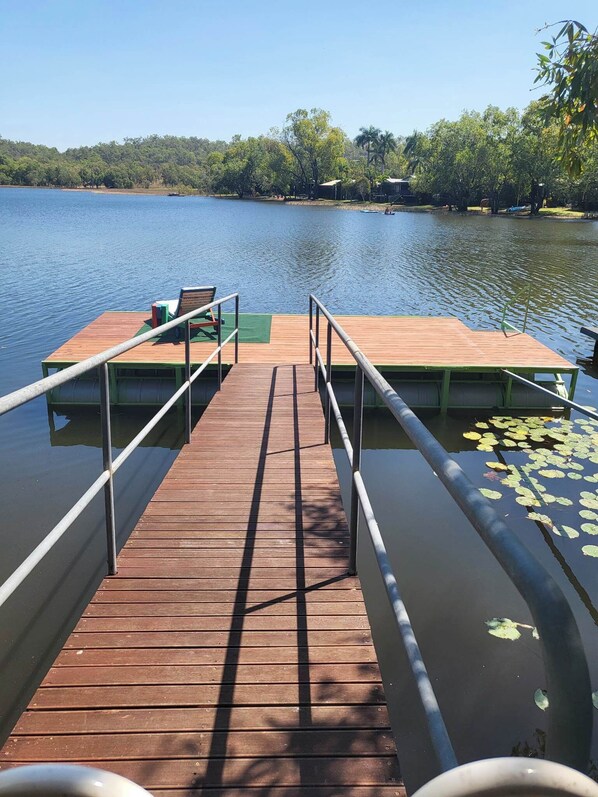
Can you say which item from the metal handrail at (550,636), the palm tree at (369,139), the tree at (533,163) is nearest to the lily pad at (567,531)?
the metal handrail at (550,636)

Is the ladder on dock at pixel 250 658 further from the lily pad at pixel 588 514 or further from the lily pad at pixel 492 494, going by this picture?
the lily pad at pixel 588 514

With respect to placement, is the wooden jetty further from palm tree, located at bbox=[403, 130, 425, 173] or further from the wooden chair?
palm tree, located at bbox=[403, 130, 425, 173]

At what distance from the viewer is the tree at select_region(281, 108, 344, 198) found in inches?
3420

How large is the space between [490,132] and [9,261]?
5507 centimetres

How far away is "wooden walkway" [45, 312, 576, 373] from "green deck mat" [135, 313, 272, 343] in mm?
168

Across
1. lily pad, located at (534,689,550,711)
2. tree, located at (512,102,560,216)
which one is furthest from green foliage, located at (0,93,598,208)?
lily pad, located at (534,689,550,711)

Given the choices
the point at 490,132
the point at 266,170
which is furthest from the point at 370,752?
the point at 266,170

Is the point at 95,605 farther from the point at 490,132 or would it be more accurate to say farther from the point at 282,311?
the point at 490,132

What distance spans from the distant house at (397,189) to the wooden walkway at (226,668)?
81.5m

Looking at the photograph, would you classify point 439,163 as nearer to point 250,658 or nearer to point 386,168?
point 386,168

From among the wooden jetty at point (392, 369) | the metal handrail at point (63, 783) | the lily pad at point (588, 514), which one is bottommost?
the lily pad at point (588, 514)

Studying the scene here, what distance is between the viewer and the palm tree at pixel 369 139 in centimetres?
10400

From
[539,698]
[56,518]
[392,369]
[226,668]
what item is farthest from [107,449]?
[392,369]

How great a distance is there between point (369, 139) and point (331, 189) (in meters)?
22.3
